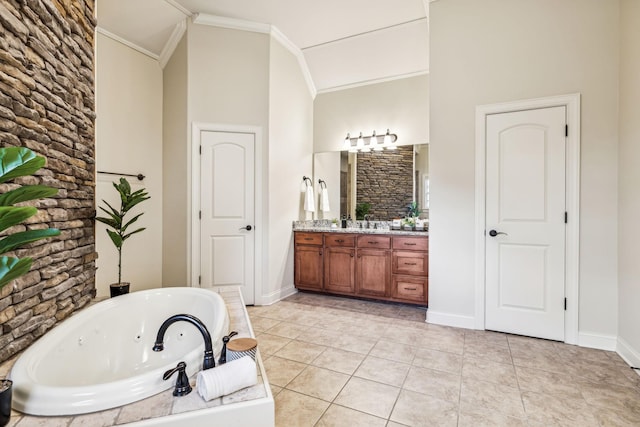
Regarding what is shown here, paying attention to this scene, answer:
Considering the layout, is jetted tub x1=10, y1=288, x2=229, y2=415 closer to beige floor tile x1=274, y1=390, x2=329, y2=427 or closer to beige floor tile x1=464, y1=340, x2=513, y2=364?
beige floor tile x1=274, y1=390, x2=329, y2=427

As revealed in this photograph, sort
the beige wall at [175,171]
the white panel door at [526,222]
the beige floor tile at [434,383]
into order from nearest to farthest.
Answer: the beige floor tile at [434,383] < the white panel door at [526,222] < the beige wall at [175,171]

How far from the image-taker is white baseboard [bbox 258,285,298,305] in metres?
3.83

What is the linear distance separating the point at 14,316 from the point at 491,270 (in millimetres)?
3376

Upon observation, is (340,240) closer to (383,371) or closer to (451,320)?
(451,320)

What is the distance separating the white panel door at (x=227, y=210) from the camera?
3678mm

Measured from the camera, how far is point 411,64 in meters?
4.20

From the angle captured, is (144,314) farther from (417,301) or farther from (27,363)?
(417,301)

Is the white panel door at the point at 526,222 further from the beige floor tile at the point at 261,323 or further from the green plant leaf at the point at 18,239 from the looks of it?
the green plant leaf at the point at 18,239

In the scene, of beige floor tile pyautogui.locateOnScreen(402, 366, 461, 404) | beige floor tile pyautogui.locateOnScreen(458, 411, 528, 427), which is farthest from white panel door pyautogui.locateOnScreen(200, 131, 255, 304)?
beige floor tile pyautogui.locateOnScreen(458, 411, 528, 427)

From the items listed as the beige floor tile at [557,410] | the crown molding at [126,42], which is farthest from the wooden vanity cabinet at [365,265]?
the crown molding at [126,42]

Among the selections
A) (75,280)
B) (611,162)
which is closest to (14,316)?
(75,280)

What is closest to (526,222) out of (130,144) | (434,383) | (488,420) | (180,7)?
(434,383)

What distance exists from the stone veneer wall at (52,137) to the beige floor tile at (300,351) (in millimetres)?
1448

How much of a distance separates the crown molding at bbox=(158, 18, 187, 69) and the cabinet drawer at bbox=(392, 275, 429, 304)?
12.1 ft
